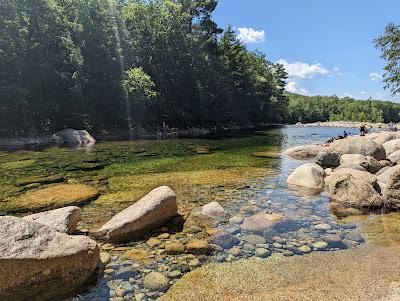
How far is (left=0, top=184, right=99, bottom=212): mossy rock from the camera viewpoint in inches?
394

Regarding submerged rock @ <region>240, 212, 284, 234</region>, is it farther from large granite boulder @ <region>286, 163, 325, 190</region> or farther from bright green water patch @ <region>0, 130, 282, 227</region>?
large granite boulder @ <region>286, 163, 325, 190</region>

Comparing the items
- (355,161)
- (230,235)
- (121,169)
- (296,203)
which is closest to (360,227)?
(296,203)

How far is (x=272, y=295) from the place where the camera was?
5.27 meters

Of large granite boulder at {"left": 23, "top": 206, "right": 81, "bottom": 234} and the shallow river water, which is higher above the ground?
large granite boulder at {"left": 23, "top": 206, "right": 81, "bottom": 234}

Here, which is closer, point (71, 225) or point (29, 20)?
point (71, 225)

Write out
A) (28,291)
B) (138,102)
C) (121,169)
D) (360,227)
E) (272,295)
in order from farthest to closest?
(138,102), (121,169), (360,227), (272,295), (28,291)

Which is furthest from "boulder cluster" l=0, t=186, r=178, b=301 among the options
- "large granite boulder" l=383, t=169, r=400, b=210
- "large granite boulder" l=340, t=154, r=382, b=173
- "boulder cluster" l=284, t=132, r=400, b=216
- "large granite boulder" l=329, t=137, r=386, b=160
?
"large granite boulder" l=329, t=137, r=386, b=160

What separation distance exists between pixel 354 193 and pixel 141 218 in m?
6.80

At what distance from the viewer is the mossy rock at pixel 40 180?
13373 mm

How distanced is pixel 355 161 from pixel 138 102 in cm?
3118

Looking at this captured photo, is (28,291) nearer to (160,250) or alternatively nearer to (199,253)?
(160,250)

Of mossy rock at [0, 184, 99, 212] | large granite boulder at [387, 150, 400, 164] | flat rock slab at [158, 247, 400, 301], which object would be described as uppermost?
large granite boulder at [387, 150, 400, 164]

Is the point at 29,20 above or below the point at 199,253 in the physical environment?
above

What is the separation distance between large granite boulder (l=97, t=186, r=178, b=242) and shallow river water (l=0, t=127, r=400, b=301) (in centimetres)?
26
